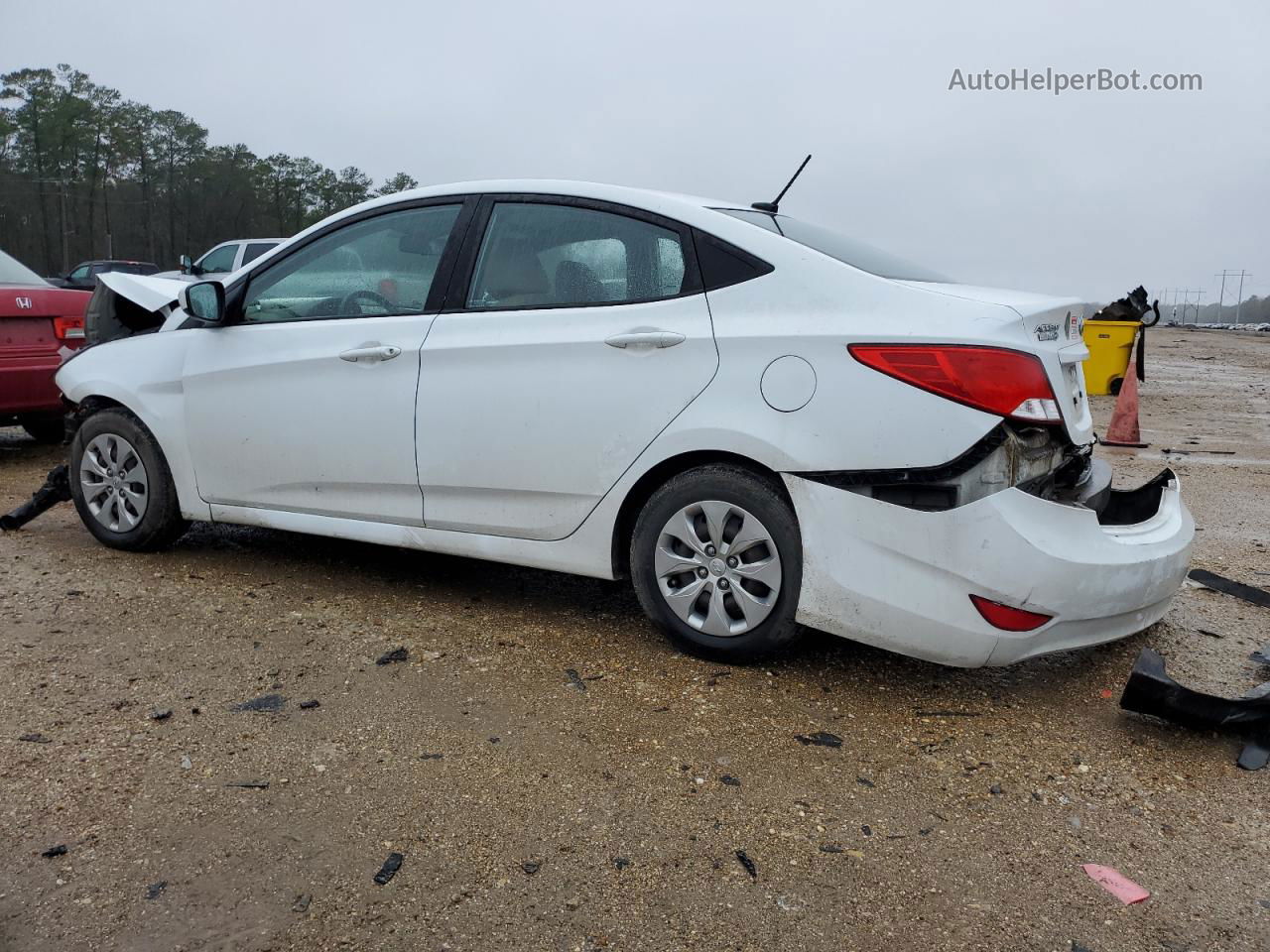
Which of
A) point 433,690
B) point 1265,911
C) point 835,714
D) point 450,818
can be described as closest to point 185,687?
point 433,690

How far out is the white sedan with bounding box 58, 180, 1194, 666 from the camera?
10.0 ft

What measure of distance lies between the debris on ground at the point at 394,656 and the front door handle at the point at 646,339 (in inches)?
52.5

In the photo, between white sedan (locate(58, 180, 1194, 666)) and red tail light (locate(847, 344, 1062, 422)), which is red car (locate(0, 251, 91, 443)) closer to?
white sedan (locate(58, 180, 1194, 666))

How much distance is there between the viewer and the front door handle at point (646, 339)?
11.2 ft

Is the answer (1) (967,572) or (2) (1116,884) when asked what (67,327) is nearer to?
(1) (967,572)

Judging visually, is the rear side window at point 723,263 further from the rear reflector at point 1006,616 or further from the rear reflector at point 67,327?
the rear reflector at point 67,327

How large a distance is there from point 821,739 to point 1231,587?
269 centimetres

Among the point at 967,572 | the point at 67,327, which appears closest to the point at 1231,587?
the point at 967,572

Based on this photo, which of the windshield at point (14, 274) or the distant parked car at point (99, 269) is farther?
the distant parked car at point (99, 269)

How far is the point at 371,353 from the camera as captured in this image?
3.99 meters

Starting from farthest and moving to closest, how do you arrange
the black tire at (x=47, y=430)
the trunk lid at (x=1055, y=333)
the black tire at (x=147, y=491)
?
the black tire at (x=47, y=430)
the black tire at (x=147, y=491)
the trunk lid at (x=1055, y=333)

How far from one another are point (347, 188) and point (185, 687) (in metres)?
66.3

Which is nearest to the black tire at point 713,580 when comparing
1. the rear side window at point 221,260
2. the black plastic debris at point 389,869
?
the black plastic debris at point 389,869

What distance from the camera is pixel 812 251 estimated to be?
338 centimetres
